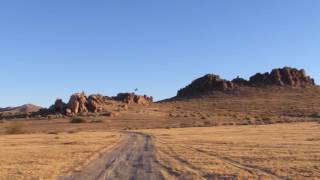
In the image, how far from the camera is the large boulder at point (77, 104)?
13600 centimetres

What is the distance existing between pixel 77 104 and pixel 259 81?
69.9 metres

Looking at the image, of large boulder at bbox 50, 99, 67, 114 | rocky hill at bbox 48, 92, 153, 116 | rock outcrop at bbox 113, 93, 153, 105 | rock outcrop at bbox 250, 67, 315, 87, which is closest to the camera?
rocky hill at bbox 48, 92, 153, 116

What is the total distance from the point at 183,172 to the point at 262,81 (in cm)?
16249

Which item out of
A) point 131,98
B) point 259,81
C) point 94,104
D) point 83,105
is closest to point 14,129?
point 83,105

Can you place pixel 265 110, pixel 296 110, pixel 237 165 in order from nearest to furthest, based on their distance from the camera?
1. pixel 237 165
2. pixel 296 110
3. pixel 265 110

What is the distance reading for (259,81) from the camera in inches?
7210

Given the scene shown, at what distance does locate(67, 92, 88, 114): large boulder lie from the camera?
446 feet

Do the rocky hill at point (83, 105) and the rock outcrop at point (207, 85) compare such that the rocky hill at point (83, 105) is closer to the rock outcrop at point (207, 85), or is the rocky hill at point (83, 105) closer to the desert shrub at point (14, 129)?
the desert shrub at point (14, 129)

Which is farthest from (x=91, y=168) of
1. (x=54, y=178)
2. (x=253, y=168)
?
(x=253, y=168)

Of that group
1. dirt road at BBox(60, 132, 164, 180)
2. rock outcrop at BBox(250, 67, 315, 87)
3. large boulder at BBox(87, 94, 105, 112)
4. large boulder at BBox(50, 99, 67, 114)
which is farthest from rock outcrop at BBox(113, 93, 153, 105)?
dirt road at BBox(60, 132, 164, 180)

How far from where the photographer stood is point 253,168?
24250 mm

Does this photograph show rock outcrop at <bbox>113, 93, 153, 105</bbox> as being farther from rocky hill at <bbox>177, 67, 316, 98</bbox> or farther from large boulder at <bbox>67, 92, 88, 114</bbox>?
large boulder at <bbox>67, 92, 88, 114</bbox>

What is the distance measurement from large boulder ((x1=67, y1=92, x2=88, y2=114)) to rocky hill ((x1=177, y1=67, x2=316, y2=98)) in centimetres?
5313

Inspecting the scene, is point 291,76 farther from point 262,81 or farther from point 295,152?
point 295,152
